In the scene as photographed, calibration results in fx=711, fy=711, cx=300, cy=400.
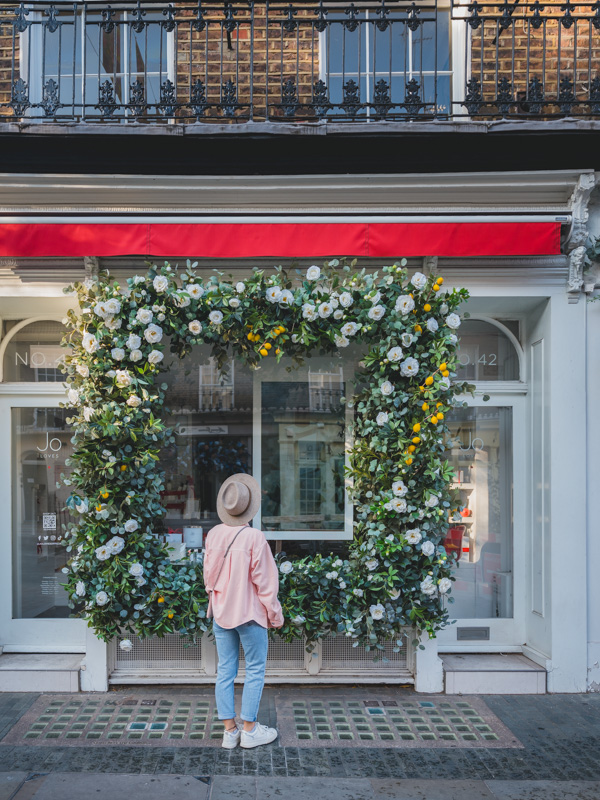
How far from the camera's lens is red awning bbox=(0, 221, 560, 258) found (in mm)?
6051

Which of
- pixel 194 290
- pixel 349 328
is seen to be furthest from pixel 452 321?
pixel 194 290

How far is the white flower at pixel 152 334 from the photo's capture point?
5.93m

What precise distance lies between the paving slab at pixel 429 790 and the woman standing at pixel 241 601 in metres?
0.95

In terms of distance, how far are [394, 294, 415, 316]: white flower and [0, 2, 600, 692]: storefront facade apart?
422 mm

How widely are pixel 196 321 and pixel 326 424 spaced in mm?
1619

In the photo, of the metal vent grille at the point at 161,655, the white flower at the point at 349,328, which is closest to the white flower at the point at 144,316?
the white flower at the point at 349,328

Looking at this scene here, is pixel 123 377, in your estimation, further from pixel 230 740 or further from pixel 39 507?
pixel 230 740

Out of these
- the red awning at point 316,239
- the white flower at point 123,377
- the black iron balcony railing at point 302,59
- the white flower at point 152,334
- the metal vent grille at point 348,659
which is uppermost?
the black iron balcony railing at point 302,59

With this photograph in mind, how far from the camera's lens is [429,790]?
451 centimetres

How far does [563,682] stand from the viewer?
6.20 meters

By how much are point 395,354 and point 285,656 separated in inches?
113

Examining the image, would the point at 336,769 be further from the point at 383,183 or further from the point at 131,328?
the point at 383,183

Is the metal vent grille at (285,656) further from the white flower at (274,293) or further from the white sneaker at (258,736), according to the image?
the white flower at (274,293)

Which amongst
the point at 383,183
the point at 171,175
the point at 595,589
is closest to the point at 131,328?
the point at 171,175
